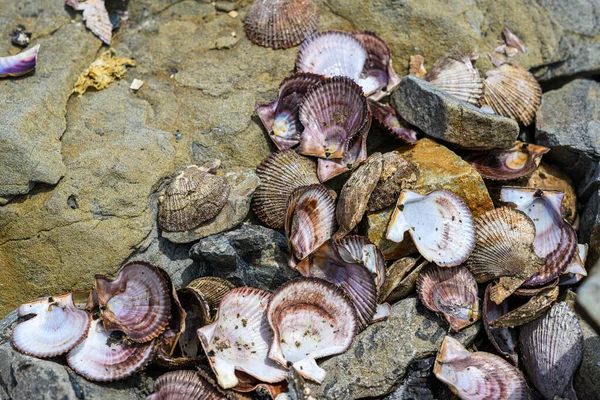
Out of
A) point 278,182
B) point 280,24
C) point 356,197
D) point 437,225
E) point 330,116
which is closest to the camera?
point 356,197

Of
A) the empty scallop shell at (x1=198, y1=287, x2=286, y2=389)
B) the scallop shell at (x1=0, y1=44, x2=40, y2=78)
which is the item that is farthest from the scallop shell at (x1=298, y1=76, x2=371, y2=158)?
the scallop shell at (x1=0, y1=44, x2=40, y2=78)

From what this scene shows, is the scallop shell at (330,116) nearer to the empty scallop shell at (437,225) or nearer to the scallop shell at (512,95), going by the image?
the empty scallop shell at (437,225)

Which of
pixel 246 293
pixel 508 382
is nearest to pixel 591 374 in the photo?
pixel 508 382

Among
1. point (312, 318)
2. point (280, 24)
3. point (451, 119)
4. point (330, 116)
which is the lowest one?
point (312, 318)

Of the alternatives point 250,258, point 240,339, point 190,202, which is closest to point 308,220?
point 250,258

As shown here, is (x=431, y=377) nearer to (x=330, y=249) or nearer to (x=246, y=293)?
(x=330, y=249)

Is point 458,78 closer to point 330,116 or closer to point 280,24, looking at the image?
point 330,116
